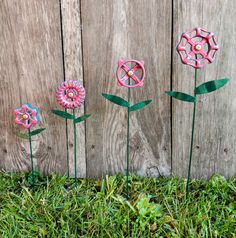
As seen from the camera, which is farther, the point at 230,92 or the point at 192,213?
the point at 230,92

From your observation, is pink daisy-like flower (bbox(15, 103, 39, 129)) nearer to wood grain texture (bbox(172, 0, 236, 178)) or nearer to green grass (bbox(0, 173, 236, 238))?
green grass (bbox(0, 173, 236, 238))

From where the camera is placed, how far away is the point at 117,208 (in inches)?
86.4

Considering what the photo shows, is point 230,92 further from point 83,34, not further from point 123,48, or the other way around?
point 83,34

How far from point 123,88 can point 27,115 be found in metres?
0.55

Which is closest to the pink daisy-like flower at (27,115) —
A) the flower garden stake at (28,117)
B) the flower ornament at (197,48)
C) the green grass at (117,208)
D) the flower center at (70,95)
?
the flower garden stake at (28,117)

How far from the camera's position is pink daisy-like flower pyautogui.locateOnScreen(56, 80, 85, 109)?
218cm

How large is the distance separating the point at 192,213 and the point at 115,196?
1.39 ft

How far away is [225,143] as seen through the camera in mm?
2367

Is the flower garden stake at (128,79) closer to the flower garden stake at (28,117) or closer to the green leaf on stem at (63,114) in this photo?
the green leaf on stem at (63,114)

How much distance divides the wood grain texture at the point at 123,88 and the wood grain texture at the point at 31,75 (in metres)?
0.18

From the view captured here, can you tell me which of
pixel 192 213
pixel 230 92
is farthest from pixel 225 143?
pixel 192 213

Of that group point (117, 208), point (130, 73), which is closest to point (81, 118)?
point (130, 73)

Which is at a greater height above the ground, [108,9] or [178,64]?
[108,9]

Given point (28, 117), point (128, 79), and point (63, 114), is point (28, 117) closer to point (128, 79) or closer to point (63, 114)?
point (63, 114)
